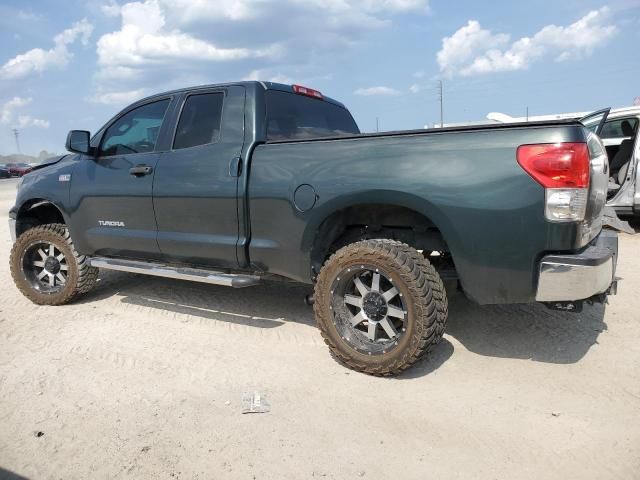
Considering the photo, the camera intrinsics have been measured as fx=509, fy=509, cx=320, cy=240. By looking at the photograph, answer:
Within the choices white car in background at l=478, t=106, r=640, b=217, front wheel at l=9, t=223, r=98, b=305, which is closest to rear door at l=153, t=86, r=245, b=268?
front wheel at l=9, t=223, r=98, b=305

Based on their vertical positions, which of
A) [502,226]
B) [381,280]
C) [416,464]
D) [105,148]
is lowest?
[416,464]

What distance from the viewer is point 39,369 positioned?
3.63 meters

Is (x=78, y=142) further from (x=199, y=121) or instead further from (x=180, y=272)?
(x=180, y=272)

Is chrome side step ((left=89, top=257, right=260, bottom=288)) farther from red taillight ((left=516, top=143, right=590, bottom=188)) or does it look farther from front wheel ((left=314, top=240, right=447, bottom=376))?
red taillight ((left=516, top=143, right=590, bottom=188))

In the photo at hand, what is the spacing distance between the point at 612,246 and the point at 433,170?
1.32m

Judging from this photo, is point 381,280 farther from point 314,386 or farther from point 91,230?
point 91,230

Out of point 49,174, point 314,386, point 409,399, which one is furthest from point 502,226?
point 49,174

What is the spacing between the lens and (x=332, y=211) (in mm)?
3438

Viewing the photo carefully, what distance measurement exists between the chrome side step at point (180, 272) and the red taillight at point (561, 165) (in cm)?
216

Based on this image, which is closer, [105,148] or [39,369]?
[39,369]

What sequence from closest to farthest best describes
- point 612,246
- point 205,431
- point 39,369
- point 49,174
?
1. point 205,431
2. point 612,246
3. point 39,369
4. point 49,174

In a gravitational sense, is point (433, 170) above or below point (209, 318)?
above

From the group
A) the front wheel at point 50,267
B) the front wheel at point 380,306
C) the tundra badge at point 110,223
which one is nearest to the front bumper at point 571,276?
the front wheel at point 380,306

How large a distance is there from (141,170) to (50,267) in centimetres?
167
